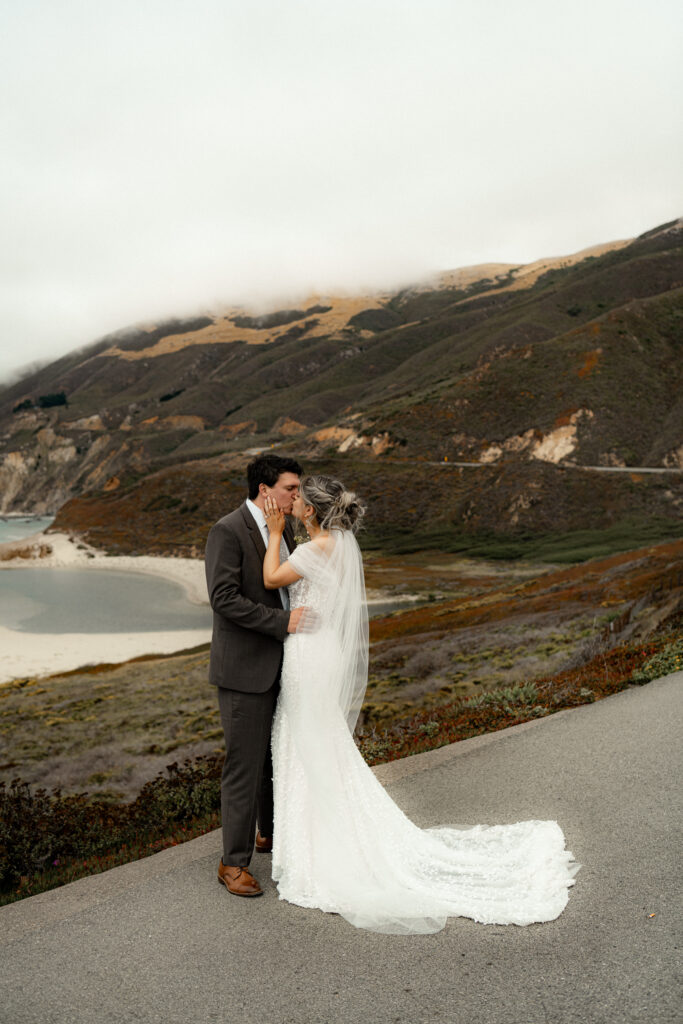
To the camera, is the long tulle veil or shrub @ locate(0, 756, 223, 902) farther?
shrub @ locate(0, 756, 223, 902)

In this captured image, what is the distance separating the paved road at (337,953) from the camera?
3527 millimetres

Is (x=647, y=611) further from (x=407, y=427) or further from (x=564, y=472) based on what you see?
(x=407, y=427)

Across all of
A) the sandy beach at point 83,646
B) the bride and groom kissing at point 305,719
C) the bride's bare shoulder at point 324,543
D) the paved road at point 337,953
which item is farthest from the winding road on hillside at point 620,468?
the bride's bare shoulder at point 324,543

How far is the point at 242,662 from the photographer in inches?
194

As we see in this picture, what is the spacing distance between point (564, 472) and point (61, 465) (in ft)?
480

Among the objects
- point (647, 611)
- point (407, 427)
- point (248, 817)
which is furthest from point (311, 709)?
point (407, 427)

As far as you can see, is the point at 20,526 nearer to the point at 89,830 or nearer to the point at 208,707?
the point at 208,707

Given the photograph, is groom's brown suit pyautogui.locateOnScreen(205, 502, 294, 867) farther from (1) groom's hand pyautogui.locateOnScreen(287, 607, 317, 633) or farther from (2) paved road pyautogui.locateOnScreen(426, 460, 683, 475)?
(2) paved road pyautogui.locateOnScreen(426, 460, 683, 475)

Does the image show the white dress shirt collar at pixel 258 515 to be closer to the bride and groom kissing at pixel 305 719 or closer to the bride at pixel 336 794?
the bride and groom kissing at pixel 305 719

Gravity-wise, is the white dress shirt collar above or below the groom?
above

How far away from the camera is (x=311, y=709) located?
193 inches

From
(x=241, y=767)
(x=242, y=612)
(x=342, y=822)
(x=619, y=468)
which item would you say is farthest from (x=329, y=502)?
(x=619, y=468)

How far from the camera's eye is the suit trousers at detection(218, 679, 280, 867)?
4.88m

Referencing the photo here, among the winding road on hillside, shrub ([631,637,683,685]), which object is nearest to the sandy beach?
shrub ([631,637,683,685])
